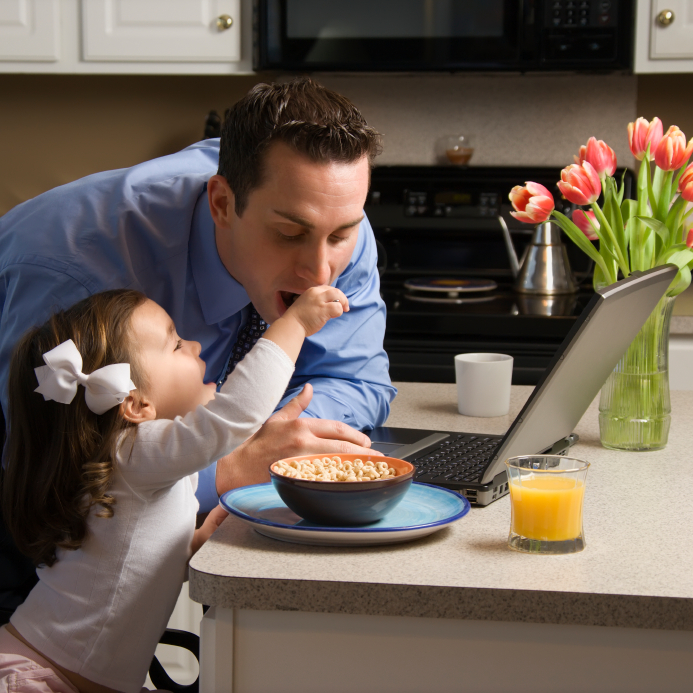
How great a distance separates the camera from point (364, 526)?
87 cm

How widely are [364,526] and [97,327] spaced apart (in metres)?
0.44

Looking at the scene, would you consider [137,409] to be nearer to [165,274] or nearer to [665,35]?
[165,274]

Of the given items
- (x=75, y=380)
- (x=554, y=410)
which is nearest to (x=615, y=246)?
(x=554, y=410)

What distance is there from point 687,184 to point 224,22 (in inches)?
76.6

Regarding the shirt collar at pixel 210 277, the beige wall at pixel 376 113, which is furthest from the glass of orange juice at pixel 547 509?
the beige wall at pixel 376 113

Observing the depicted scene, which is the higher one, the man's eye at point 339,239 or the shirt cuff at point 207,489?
the man's eye at point 339,239

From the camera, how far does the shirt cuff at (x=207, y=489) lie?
115cm

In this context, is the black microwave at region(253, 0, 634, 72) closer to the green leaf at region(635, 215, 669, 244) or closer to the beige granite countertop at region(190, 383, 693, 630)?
the green leaf at region(635, 215, 669, 244)

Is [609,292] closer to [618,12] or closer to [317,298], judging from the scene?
[317,298]

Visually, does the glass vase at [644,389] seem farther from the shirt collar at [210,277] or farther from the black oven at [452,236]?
the black oven at [452,236]

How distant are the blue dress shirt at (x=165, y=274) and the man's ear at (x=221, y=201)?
0.06 metres

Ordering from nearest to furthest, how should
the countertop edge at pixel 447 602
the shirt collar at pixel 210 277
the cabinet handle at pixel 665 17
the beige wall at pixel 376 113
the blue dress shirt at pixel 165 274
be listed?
the countertop edge at pixel 447 602
the blue dress shirt at pixel 165 274
the shirt collar at pixel 210 277
the cabinet handle at pixel 665 17
the beige wall at pixel 376 113

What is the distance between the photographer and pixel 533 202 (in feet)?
3.95

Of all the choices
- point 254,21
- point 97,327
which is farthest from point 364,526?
point 254,21
